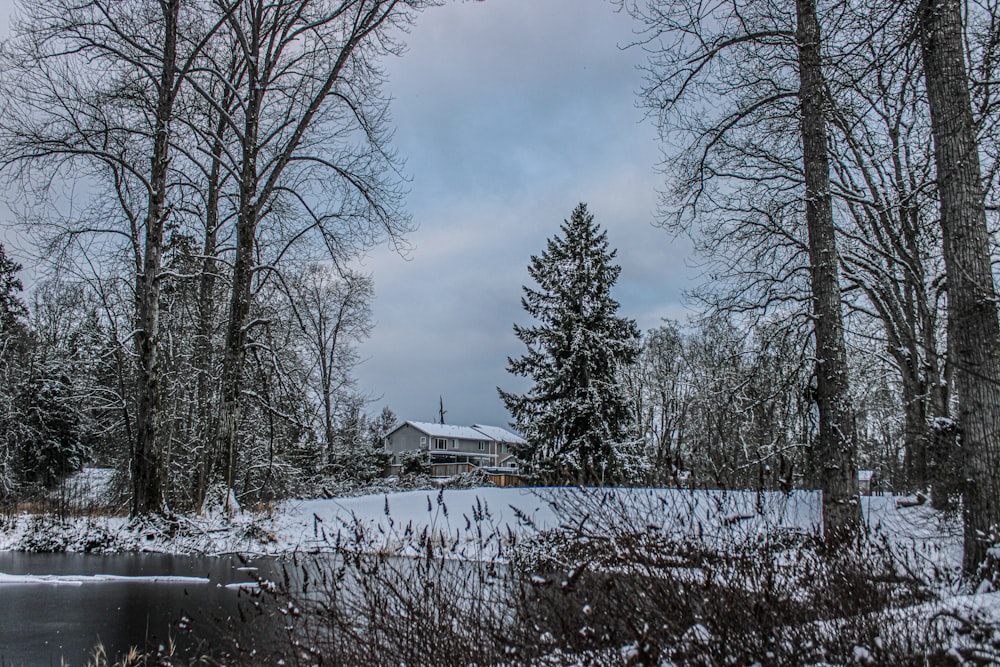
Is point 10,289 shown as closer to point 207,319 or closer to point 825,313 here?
point 207,319

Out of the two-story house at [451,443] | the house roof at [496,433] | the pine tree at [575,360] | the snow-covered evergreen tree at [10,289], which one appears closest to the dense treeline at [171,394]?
the snow-covered evergreen tree at [10,289]

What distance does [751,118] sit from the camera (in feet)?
28.8

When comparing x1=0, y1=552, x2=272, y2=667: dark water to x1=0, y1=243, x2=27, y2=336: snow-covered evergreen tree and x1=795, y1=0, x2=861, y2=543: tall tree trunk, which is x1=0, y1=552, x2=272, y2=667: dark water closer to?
x1=795, y1=0, x2=861, y2=543: tall tree trunk

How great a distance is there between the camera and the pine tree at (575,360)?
72.3 ft

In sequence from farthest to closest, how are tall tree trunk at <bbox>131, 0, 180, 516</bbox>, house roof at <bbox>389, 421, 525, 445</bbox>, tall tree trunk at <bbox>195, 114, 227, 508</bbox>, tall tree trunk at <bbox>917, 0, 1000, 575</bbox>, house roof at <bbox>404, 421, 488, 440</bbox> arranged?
house roof at <bbox>389, 421, 525, 445</bbox>
house roof at <bbox>404, 421, 488, 440</bbox>
tall tree trunk at <bbox>195, 114, 227, 508</bbox>
tall tree trunk at <bbox>131, 0, 180, 516</bbox>
tall tree trunk at <bbox>917, 0, 1000, 575</bbox>

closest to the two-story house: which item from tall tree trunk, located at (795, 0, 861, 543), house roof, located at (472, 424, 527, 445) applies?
house roof, located at (472, 424, 527, 445)

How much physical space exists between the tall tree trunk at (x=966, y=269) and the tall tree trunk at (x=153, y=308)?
11.0 metres

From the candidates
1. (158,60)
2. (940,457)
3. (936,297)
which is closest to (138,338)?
(158,60)

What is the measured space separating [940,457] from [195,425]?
16086mm

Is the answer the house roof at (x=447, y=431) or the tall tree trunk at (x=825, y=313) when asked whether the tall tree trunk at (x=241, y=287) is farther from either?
the house roof at (x=447, y=431)

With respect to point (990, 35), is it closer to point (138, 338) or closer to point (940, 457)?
point (940, 457)

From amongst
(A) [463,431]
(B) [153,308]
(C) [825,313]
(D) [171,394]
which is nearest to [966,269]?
(C) [825,313]

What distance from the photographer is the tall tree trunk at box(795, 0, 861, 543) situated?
6.85m

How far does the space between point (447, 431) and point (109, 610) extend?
182ft
